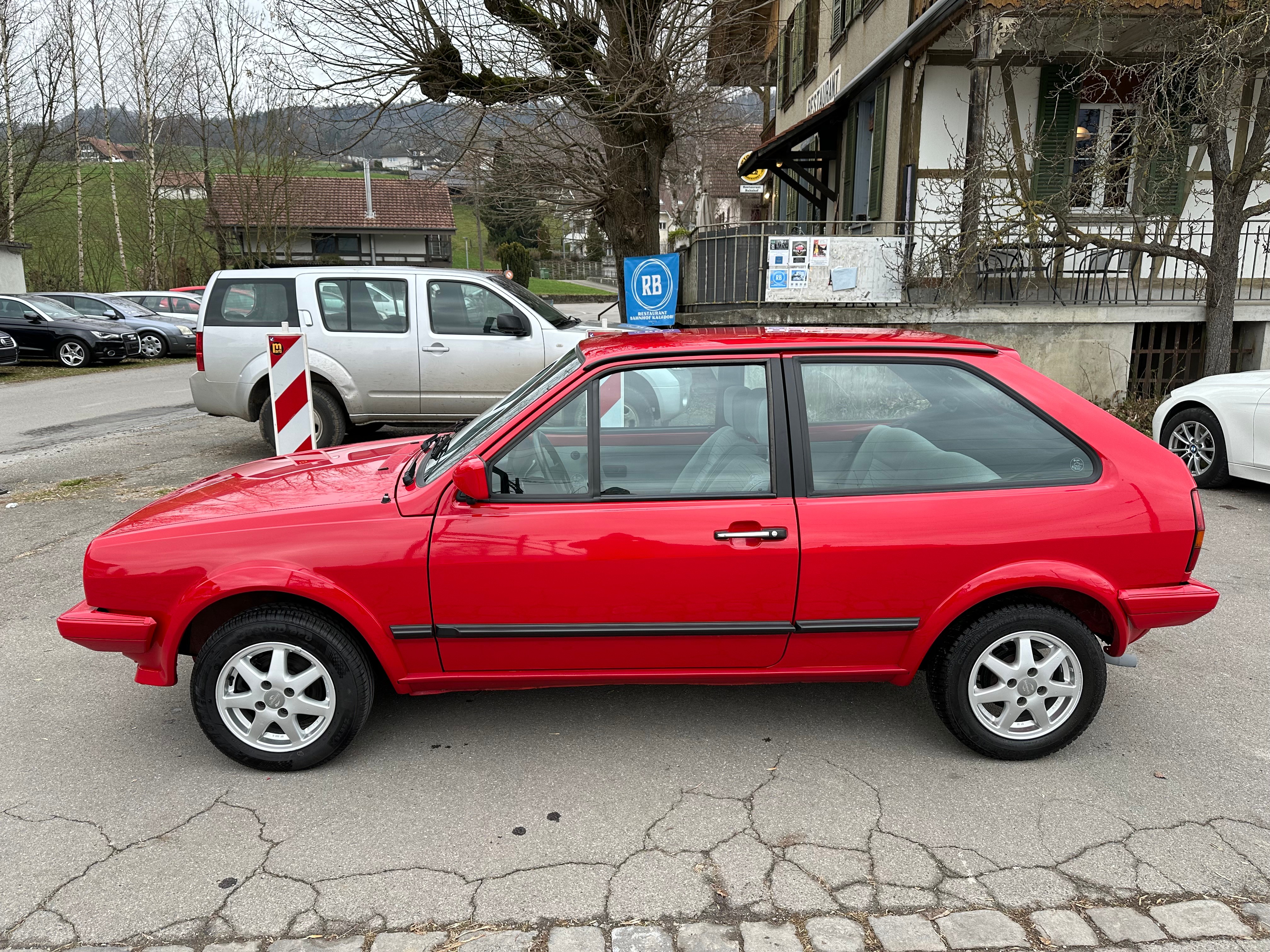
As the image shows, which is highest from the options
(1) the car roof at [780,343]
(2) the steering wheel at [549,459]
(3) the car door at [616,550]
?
(1) the car roof at [780,343]

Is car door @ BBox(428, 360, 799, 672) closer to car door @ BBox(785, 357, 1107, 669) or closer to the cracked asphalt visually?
car door @ BBox(785, 357, 1107, 669)

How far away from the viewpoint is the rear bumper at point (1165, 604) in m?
3.40

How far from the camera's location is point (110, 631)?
336cm

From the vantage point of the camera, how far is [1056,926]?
103 inches

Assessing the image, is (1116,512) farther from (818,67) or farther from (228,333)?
(818,67)

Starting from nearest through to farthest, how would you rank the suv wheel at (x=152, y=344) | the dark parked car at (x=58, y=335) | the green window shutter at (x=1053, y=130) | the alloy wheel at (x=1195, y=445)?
1. the alloy wheel at (x=1195, y=445)
2. the green window shutter at (x=1053, y=130)
3. the dark parked car at (x=58, y=335)
4. the suv wheel at (x=152, y=344)

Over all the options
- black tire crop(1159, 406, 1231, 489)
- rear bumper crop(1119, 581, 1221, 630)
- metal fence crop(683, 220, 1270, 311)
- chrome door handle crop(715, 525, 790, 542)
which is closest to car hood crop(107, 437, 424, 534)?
chrome door handle crop(715, 525, 790, 542)

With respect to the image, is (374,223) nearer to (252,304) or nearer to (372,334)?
(252,304)

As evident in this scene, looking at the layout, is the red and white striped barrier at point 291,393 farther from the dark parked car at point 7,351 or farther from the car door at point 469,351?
the dark parked car at point 7,351

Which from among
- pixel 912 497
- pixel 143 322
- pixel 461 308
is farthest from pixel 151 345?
pixel 912 497

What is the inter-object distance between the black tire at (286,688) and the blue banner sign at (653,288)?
7.41 metres

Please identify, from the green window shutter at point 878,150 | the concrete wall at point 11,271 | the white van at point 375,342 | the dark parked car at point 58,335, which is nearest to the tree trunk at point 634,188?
the white van at point 375,342

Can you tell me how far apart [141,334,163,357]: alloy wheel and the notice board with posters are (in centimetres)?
1644

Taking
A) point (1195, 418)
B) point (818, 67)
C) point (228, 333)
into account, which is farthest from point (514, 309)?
point (818, 67)
